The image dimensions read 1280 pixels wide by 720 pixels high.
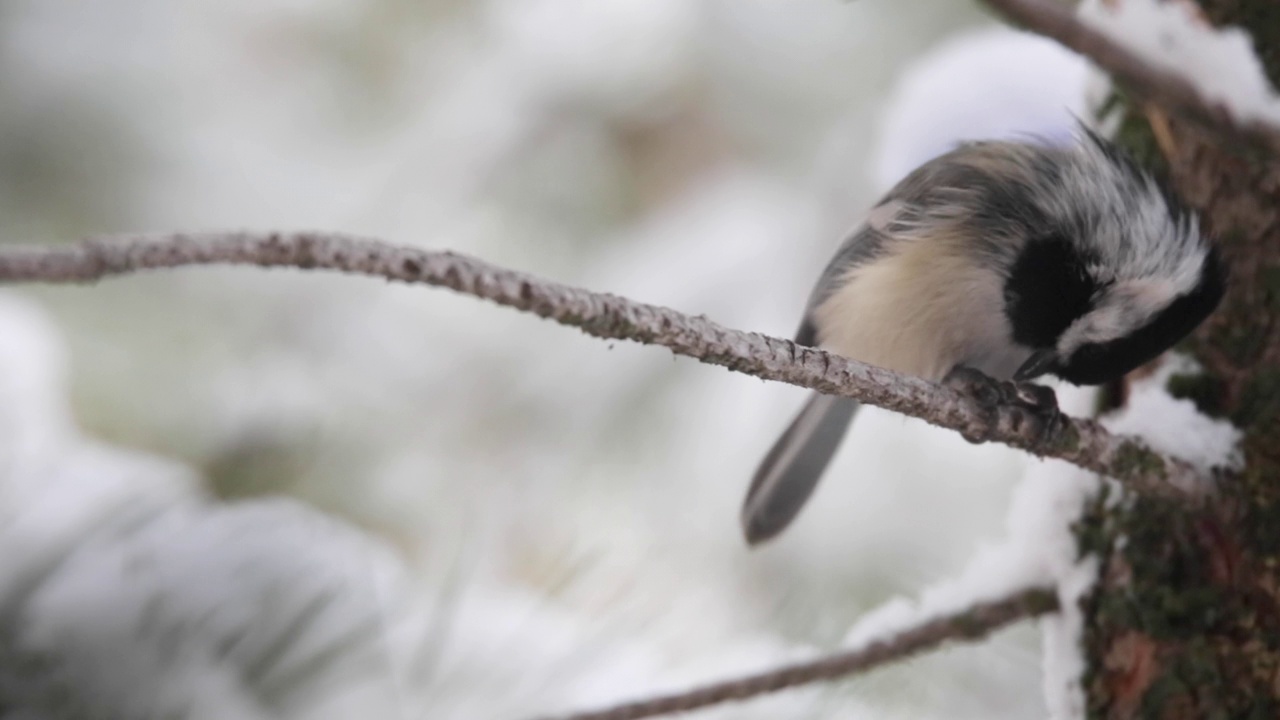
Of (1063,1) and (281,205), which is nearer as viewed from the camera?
(1063,1)

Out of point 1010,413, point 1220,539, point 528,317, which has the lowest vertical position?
point 528,317

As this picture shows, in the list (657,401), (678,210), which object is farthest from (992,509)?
(678,210)

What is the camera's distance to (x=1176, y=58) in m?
0.94

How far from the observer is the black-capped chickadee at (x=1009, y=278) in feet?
3.06

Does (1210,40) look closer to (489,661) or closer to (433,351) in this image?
(489,661)

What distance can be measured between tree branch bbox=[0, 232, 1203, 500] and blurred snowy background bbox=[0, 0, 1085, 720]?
0.35m

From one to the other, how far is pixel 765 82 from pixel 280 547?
1.26 meters

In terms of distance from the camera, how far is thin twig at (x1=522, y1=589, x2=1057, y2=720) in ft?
2.96

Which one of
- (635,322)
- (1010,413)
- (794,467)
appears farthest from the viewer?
(794,467)

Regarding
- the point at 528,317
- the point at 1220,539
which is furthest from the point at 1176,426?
the point at 528,317

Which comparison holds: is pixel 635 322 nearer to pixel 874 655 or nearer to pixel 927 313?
pixel 874 655

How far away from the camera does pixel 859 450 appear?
1.76 metres

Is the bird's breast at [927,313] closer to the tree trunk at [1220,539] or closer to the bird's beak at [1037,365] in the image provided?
the bird's beak at [1037,365]

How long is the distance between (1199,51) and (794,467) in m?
0.55
